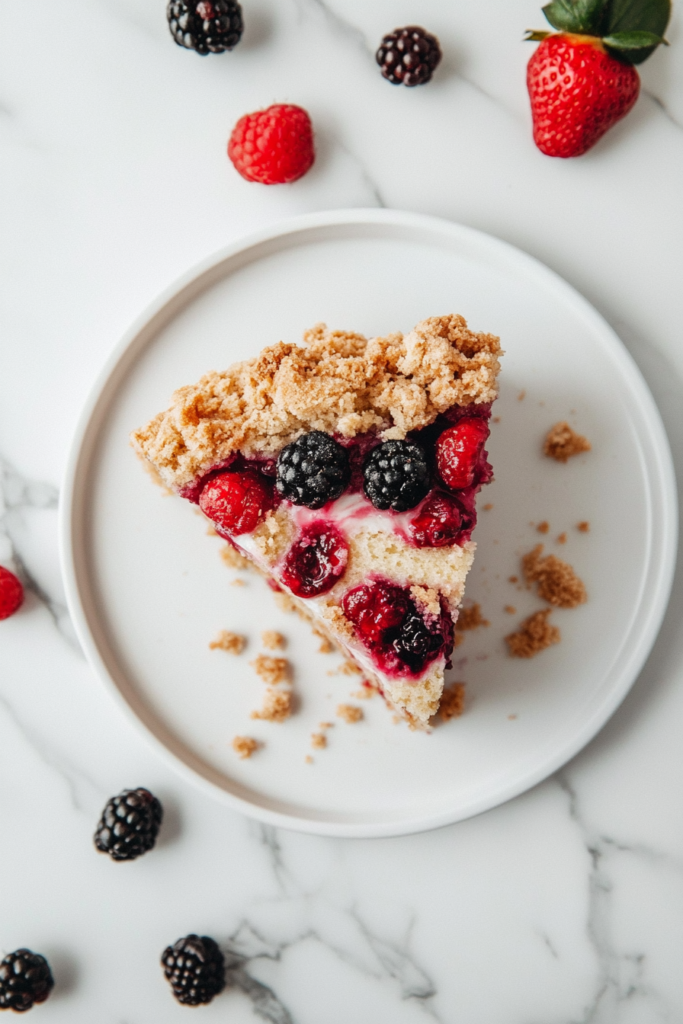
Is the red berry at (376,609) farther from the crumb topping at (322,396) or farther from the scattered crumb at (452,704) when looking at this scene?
the scattered crumb at (452,704)

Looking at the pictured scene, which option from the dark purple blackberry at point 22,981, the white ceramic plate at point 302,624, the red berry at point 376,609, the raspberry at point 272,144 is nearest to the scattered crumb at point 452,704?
the white ceramic plate at point 302,624

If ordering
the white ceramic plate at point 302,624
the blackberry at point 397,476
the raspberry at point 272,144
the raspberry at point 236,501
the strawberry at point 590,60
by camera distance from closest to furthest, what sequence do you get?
1. the blackberry at point 397,476
2. the raspberry at point 236,501
3. the strawberry at point 590,60
4. the raspberry at point 272,144
5. the white ceramic plate at point 302,624

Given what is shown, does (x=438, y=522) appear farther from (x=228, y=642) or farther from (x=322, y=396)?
(x=228, y=642)

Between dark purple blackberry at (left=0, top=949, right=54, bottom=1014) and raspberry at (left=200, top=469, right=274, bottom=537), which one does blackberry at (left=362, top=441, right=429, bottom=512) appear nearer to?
raspberry at (left=200, top=469, right=274, bottom=537)

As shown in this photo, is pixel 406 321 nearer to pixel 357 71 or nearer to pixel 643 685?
pixel 357 71

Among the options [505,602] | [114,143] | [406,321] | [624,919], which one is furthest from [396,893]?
[114,143]
